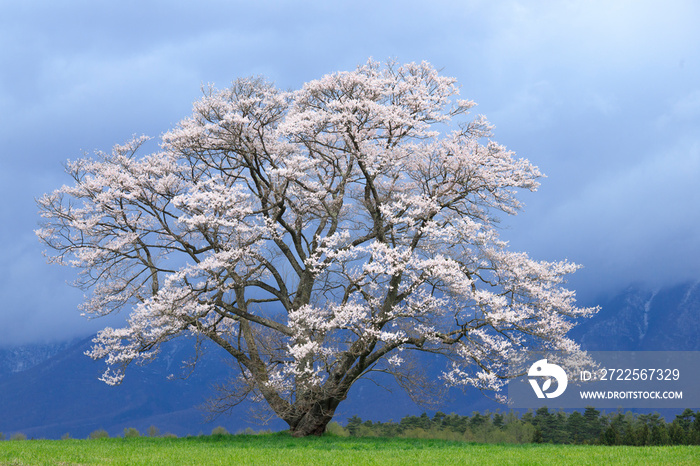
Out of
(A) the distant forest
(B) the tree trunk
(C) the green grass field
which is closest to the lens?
(C) the green grass field

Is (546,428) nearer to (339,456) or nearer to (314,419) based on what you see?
(314,419)

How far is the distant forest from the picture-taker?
26672 millimetres

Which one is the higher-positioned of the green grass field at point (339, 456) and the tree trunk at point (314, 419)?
the tree trunk at point (314, 419)

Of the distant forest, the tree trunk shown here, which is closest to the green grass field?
the tree trunk

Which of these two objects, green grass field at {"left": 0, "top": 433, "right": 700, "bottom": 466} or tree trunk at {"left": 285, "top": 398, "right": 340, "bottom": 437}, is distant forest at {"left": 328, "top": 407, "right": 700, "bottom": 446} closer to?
tree trunk at {"left": 285, "top": 398, "right": 340, "bottom": 437}

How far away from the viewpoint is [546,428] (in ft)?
101

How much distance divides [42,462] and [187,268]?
29.0ft

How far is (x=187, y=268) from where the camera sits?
22062mm

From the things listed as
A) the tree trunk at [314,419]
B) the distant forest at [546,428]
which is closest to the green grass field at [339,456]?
the tree trunk at [314,419]

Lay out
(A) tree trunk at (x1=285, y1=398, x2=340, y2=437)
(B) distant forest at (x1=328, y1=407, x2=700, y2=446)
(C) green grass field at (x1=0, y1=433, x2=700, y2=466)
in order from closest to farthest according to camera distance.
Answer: (C) green grass field at (x1=0, y1=433, x2=700, y2=466) < (A) tree trunk at (x1=285, y1=398, x2=340, y2=437) < (B) distant forest at (x1=328, y1=407, x2=700, y2=446)

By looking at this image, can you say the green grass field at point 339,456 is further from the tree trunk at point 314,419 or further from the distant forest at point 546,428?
the distant forest at point 546,428

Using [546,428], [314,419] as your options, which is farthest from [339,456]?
[546,428]

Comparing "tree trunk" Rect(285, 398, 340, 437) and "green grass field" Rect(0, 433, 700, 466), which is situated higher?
"tree trunk" Rect(285, 398, 340, 437)

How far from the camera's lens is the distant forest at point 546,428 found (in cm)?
2667
